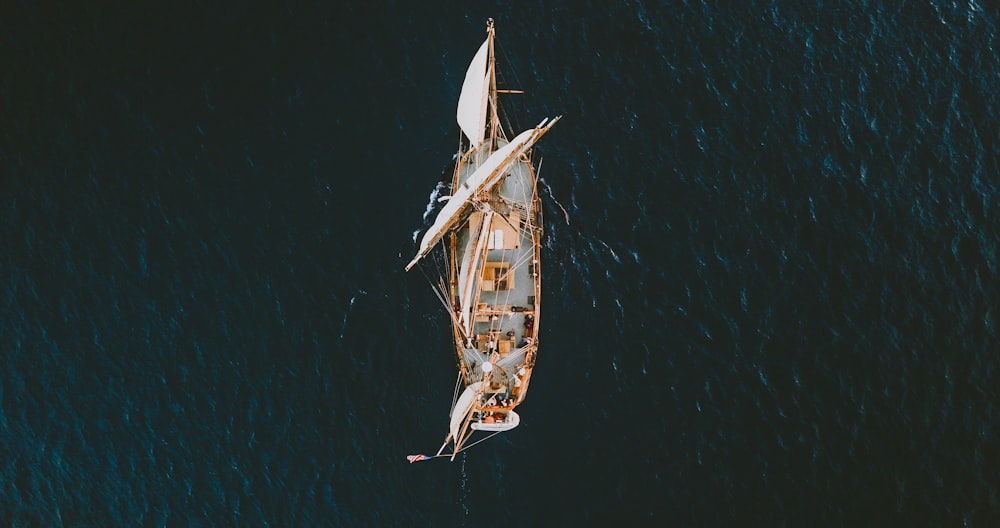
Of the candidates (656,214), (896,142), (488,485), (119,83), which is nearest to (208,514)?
(488,485)

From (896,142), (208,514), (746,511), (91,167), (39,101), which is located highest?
(39,101)

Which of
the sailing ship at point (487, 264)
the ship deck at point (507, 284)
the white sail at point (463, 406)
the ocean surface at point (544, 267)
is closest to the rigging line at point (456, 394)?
the sailing ship at point (487, 264)

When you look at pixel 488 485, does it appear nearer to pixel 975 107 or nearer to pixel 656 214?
pixel 656 214

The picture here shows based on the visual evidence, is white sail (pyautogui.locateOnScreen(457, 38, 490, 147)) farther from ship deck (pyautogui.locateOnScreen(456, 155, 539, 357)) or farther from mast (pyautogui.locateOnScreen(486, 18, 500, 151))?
ship deck (pyautogui.locateOnScreen(456, 155, 539, 357))

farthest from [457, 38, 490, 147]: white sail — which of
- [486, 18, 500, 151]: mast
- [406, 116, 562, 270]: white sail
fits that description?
[406, 116, 562, 270]: white sail

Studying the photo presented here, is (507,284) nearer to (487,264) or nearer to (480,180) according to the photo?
(487,264)

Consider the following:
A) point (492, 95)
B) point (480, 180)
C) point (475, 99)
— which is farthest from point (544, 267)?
point (475, 99)

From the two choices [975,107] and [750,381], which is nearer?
[750,381]
